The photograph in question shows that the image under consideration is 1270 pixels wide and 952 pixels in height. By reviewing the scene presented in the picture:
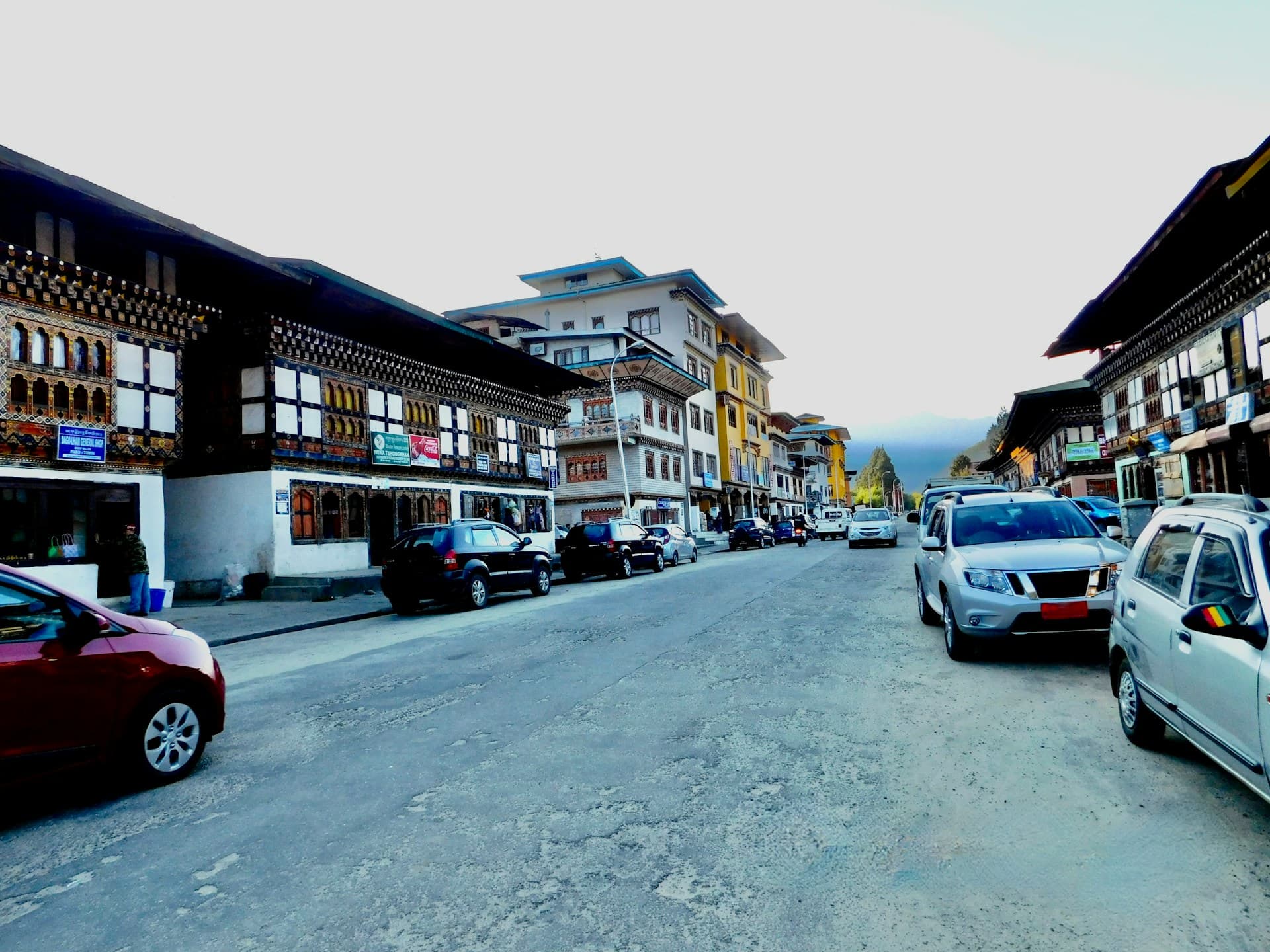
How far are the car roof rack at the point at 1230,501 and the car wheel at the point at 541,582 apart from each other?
1507cm

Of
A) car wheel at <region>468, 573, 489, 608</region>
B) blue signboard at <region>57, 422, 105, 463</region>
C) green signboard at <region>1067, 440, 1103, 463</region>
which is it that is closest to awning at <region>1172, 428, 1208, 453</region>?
green signboard at <region>1067, 440, 1103, 463</region>

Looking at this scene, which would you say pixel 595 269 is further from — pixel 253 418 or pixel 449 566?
pixel 449 566

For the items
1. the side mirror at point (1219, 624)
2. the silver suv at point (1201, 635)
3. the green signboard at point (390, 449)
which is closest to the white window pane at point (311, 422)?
the green signboard at point (390, 449)

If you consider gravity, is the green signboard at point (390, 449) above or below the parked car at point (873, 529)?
above

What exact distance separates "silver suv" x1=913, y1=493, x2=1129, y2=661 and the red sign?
2109 centimetres

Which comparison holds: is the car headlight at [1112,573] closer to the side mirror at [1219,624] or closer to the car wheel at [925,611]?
the car wheel at [925,611]

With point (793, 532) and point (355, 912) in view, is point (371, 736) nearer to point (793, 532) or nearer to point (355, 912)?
point (355, 912)

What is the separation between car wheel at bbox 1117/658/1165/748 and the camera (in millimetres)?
5152

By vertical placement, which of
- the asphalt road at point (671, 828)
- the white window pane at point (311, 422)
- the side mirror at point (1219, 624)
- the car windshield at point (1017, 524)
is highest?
the white window pane at point (311, 422)

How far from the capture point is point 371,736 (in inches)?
254

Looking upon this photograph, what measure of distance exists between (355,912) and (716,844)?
1651mm

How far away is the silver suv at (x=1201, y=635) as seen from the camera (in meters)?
3.68

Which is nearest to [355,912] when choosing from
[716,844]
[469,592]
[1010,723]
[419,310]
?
[716,844]

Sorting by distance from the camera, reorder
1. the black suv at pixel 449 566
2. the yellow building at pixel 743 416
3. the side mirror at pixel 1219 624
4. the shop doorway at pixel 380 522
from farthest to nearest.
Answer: the yellow building at pixel 743 416 → the shop doorway at pixel 380 522 → the black suv at pixel 449 566 → the side mirror at pixel 1219 624
